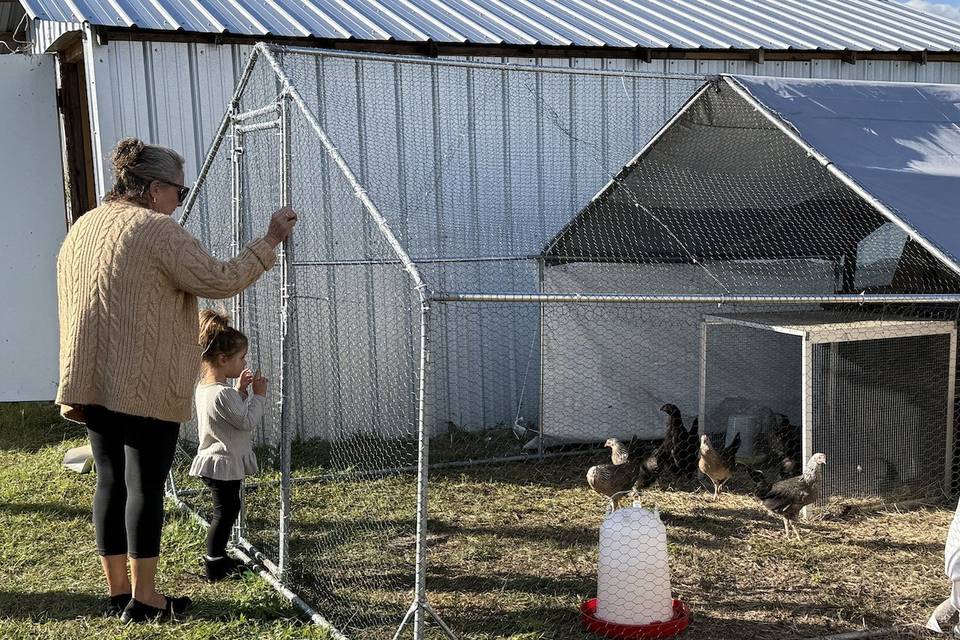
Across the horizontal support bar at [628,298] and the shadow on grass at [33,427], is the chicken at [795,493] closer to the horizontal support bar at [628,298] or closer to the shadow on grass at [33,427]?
the horizontal support bar at [628,298]

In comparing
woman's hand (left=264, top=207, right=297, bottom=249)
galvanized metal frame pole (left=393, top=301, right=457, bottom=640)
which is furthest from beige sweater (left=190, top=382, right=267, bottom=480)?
galvanized metal frame pole (left=393, top=301, right=457, bottom=640)

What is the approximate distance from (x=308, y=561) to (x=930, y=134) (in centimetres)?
383

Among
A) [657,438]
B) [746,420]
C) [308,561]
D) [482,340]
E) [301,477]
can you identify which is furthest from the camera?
[482,340]

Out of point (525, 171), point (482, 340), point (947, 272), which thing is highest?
point (525, 171)

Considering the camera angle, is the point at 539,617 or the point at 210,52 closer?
the point at 539,617

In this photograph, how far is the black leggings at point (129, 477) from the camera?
3215 millimetres

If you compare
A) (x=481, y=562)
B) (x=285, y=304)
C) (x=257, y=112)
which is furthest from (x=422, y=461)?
(x=257, y=112)

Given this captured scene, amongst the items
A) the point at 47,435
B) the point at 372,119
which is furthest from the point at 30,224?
the point at 372,119

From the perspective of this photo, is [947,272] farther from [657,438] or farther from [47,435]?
[47,435]

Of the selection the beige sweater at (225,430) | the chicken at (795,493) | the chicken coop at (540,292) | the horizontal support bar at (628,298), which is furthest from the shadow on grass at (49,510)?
the chicken at (795,493)

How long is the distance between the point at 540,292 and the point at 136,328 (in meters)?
2.48

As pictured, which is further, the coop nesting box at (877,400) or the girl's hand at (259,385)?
the coop nesting box at (877,400)

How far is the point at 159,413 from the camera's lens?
319 centimetres

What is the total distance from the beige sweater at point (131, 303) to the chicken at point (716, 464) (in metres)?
2.80
